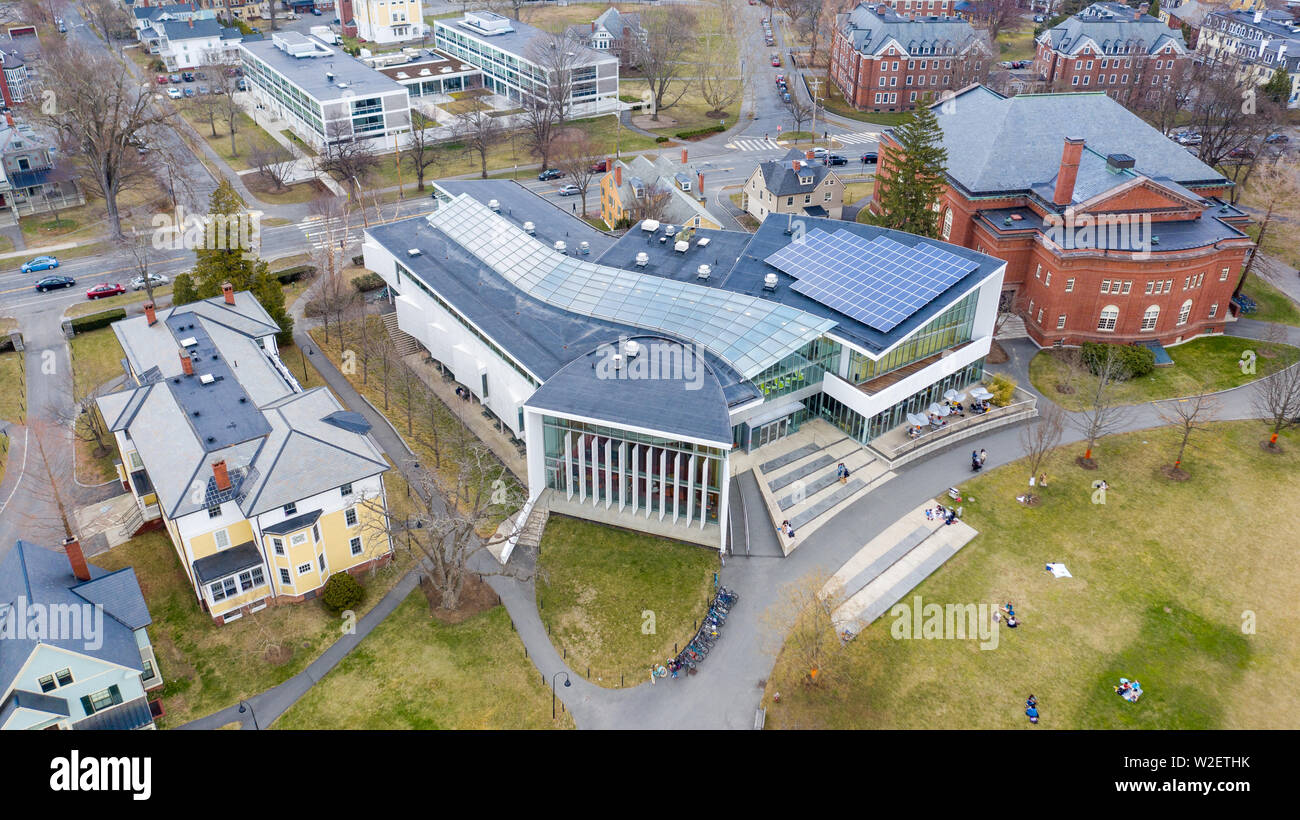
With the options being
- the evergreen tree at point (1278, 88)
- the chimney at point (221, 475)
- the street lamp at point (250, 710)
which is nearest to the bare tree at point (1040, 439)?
the street lamp at point (250, 710)

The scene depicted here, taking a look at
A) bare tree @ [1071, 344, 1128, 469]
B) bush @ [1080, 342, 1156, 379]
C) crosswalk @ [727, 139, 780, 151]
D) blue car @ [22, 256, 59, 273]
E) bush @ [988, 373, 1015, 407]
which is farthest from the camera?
crosswalk @ [727, 139, 780, 151]

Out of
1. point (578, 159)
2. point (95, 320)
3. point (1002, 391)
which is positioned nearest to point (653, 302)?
point (1002, 391)

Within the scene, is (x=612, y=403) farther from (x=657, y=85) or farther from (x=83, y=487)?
(x=657, y=85)

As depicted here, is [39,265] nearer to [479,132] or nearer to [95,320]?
[95,320]

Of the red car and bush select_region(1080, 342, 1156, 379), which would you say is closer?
bush select_region(1080, 342, 1156, 379)

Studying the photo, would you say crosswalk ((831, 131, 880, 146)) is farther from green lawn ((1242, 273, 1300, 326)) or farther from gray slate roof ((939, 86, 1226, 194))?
green lawn ((1242, 273, 1300, 326))

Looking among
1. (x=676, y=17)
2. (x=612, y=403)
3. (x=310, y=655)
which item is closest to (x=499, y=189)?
(x=612, y=403)

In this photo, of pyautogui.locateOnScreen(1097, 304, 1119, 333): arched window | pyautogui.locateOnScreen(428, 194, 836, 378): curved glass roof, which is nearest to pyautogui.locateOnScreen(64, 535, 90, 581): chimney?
pyautogui.locateOnScreen(428, 194, 836, 378): curved glass roof
